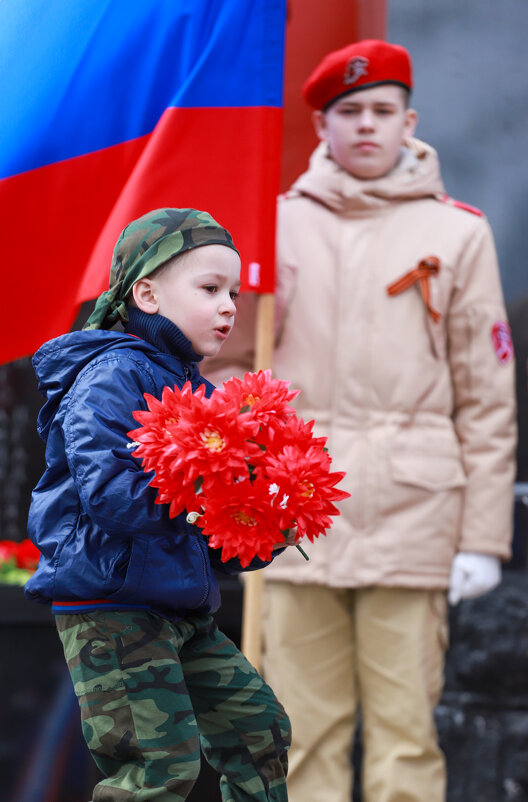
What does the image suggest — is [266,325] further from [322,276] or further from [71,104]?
[71,104]

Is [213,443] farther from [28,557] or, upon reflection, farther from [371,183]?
[28,557]

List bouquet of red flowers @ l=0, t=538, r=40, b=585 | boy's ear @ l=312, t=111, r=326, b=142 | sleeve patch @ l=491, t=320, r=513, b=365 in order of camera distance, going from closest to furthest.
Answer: sleeve patch @ l=491, t=320, r=513, b=365 < boy's ear @ l=312, t=111, r=326, b=142 < bouquet of red flowers @ l=0, t=538, r=40, b=585

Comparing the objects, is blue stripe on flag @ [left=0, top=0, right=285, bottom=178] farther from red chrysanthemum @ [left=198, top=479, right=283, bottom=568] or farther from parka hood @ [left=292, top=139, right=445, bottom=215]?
red chrysanthemum @ [left=198, top=479, right=283, bottom=568]

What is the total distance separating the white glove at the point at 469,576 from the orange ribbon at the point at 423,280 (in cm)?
65

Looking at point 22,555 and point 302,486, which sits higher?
point 302,486

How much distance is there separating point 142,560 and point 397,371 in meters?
1.37

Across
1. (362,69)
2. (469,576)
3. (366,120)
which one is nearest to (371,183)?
(366,120)

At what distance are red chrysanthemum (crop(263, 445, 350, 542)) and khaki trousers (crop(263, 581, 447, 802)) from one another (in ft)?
4.27

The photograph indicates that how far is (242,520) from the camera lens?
1.86 metres

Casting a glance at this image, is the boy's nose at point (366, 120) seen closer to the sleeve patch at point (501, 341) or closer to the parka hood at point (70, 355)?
the sleeve patch at point (501, 341)

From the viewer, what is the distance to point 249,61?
311 cm

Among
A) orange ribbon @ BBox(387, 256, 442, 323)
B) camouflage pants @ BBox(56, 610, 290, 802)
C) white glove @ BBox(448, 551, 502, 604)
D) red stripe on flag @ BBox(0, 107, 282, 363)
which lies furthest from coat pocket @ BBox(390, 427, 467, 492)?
camouflage pants @ BBox(56, 610, 290, 802)

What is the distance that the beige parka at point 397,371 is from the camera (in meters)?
3.14

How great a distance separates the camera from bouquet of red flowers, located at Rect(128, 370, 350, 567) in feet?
6.01
